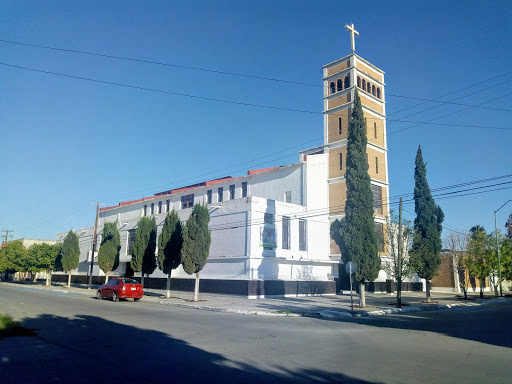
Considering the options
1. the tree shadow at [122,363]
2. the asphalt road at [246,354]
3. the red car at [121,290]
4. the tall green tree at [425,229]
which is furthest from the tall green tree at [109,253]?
the tree shadow at [122,363]

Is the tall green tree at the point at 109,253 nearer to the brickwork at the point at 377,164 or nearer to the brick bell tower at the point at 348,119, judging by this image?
the brick bell tower at the point at 348,119

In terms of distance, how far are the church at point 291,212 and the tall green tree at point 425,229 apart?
319 centimetres

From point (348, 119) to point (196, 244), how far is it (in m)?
25.2

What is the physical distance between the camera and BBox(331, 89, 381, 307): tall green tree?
82.1 ft

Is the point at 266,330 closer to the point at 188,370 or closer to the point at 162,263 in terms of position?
the point at 188,370

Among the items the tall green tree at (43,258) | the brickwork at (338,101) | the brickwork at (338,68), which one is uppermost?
the brickwork at (338,68)

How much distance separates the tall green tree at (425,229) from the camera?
31.2m

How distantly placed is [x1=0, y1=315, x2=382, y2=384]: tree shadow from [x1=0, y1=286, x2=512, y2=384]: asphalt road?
0.06 ft

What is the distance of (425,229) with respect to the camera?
106 feet

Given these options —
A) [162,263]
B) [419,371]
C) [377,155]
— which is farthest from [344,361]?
[377,155]

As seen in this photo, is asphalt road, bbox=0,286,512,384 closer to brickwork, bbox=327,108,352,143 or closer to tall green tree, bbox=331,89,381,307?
tall green tree, bbox=331,89,381,307

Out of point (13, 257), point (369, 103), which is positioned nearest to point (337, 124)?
point (369, 103)

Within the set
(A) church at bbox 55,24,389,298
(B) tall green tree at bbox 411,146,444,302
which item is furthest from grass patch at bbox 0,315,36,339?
(B) tall green tree at bbox 411,146,444,302

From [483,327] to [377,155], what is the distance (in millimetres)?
32366
